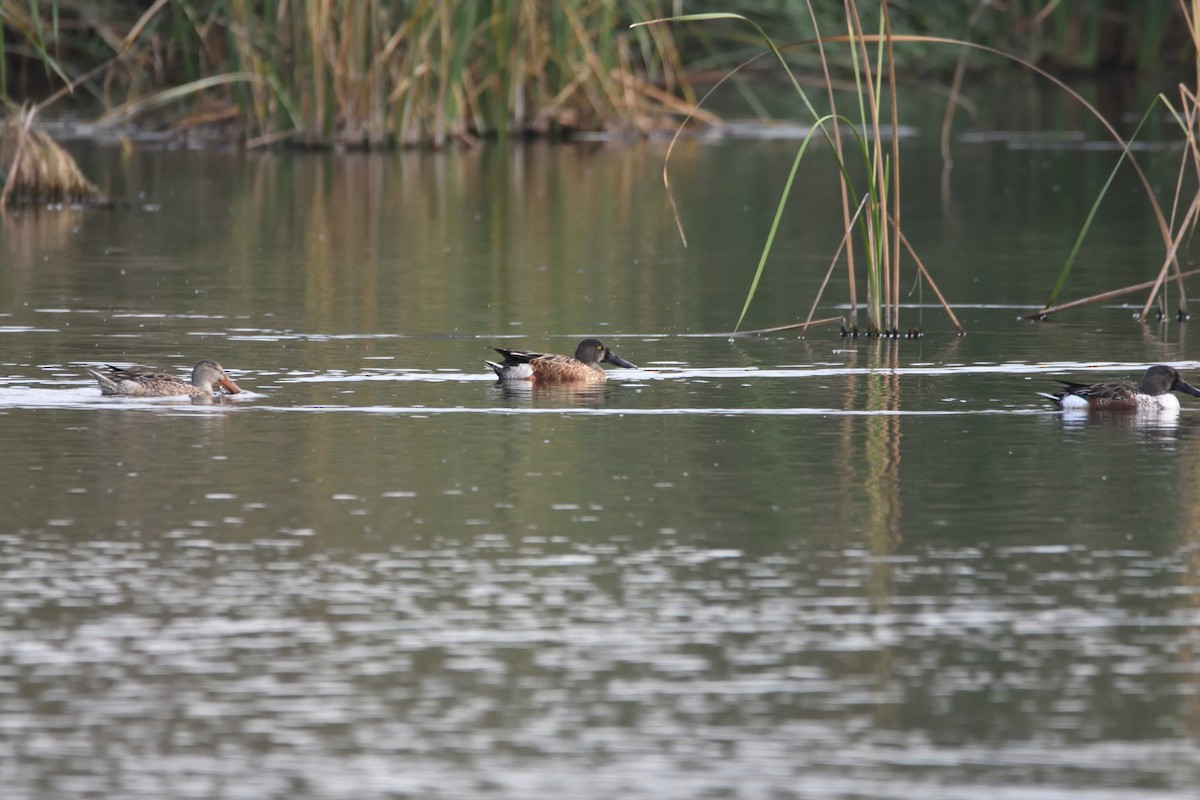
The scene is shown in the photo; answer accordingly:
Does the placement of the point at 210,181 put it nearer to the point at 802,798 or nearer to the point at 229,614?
the point at 229,614

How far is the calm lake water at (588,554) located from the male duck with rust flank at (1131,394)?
0.16 metres

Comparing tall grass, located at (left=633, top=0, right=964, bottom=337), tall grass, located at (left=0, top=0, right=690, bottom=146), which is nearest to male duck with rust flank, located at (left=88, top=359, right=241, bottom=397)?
tall grass, located at (left=633, top=0, right=964, bottom=337)

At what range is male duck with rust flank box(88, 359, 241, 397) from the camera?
12734 millimetres

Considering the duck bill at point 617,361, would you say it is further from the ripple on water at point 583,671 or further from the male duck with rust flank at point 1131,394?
the ripple on water at point 583,671

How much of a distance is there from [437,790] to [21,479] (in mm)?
4608

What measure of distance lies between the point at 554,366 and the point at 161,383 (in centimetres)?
212

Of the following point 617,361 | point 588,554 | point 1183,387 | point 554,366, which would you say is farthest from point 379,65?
point 588,554

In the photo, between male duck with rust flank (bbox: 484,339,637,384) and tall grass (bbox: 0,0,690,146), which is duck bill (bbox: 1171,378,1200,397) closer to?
male duck with rust flank (bbox: 484,339,637,384)

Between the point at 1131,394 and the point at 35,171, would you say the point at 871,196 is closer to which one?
the point at 1131,394

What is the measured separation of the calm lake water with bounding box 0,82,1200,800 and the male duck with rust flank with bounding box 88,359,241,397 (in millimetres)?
103

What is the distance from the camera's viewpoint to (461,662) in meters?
7.54

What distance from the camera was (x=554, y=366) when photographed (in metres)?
13.6

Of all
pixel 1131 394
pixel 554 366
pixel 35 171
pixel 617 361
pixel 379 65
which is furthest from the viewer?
pixel 379 65

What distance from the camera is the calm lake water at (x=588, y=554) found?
22.1ft
